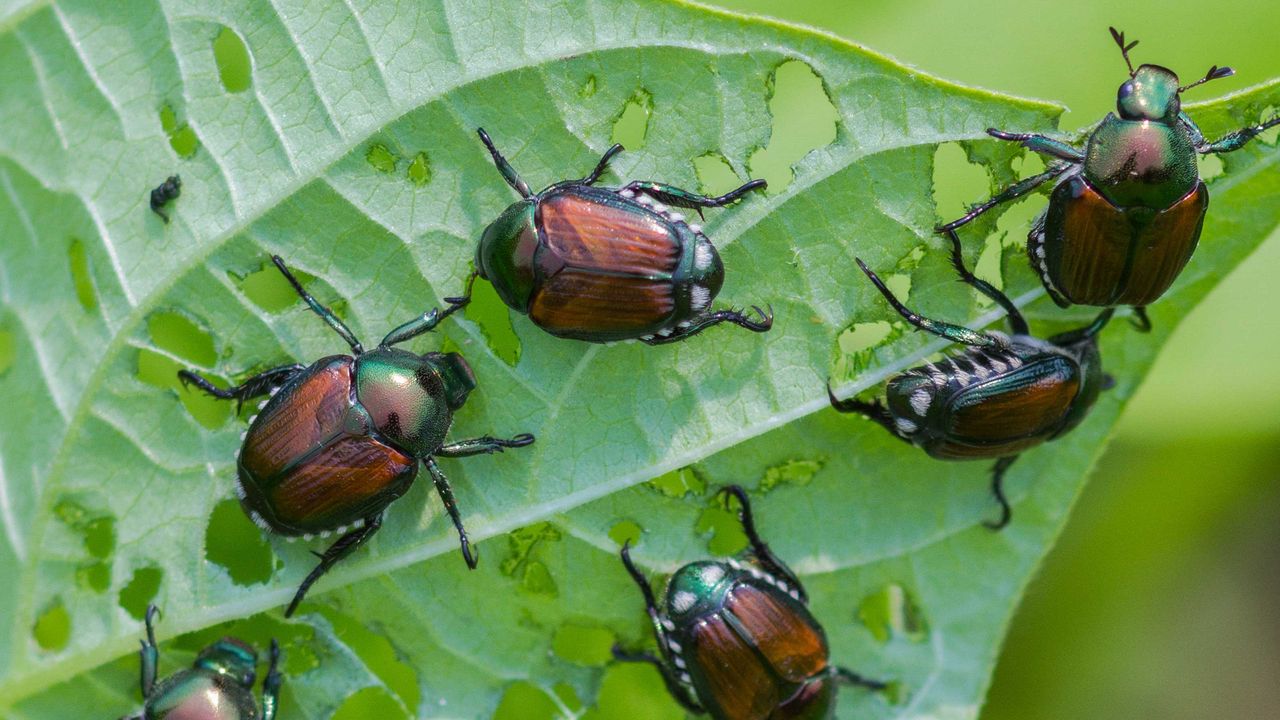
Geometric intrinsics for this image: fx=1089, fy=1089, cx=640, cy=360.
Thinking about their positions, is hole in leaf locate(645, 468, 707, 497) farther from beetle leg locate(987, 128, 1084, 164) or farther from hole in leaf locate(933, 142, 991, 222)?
beetle leg locate(987, 128, 1084, 164)

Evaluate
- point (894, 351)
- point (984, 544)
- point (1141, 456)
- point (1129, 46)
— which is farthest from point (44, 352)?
point (1141, 456)

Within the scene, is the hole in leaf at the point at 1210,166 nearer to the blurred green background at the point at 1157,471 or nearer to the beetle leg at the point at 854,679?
the blurred green background at the point at 1157,471

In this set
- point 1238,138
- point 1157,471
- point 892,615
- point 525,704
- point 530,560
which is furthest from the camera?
point 1157,471

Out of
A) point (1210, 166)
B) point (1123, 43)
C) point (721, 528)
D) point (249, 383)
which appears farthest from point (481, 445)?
A: point (1210, 166)

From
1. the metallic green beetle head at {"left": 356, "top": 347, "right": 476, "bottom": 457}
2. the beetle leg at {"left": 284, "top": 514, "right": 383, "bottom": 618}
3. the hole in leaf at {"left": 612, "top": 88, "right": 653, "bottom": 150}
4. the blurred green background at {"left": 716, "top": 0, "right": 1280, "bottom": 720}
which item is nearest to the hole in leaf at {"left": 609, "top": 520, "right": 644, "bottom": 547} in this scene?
the metallic green beetle head at {"left": 356, "top": 347, "right": 476, "bottom": 457}

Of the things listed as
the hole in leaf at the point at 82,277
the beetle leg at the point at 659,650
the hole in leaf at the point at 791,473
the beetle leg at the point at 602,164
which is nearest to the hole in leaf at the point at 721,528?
the hole in leaf at the point at 791,473

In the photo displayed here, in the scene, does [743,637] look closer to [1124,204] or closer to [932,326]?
[932,326]

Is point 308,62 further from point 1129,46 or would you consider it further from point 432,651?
point 1129,46
